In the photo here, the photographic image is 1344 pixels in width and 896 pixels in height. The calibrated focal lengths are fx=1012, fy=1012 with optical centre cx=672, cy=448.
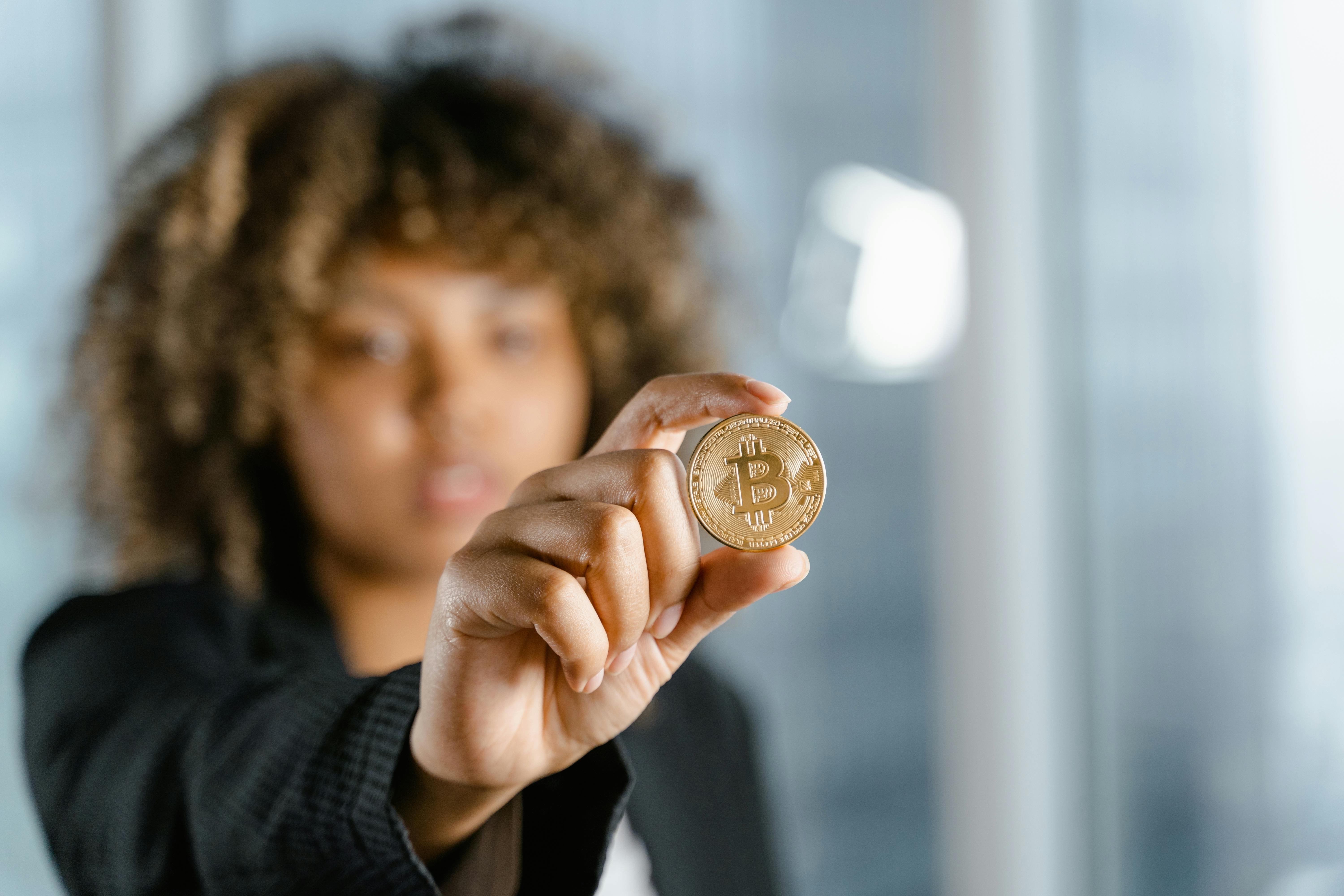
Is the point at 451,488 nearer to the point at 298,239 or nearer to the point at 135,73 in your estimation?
the point at 298,239

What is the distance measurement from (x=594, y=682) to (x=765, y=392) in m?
0.16

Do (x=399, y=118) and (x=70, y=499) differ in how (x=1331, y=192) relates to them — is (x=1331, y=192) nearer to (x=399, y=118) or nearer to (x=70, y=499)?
(x=399, y=118)

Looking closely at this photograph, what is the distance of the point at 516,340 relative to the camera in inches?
43.3

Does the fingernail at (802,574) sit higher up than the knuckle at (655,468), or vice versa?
the knuckle at (655,468)

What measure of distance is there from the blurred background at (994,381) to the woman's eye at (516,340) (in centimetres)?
50

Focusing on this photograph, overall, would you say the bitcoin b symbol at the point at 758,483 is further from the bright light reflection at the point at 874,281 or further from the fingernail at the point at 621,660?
the bright light reflection at the point at 874,281

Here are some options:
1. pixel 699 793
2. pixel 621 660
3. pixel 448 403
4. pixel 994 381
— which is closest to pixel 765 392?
pixel 621 660

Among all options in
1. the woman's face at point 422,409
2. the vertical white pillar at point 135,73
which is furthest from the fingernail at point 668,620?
the vertical white pillar at point 135,73

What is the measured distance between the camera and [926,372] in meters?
1.66

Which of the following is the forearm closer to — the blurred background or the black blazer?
the black blazer

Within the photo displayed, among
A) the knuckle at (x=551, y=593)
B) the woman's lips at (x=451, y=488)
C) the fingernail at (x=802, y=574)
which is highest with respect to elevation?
the knuckle at (x=551, y=593)

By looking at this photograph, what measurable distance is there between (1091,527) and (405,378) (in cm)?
107

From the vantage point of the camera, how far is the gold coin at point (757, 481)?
523 mm

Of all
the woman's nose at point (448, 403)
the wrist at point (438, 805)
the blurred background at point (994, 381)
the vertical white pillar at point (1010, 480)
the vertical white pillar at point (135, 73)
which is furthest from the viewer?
the vertical white pillar at point (135, 73)
